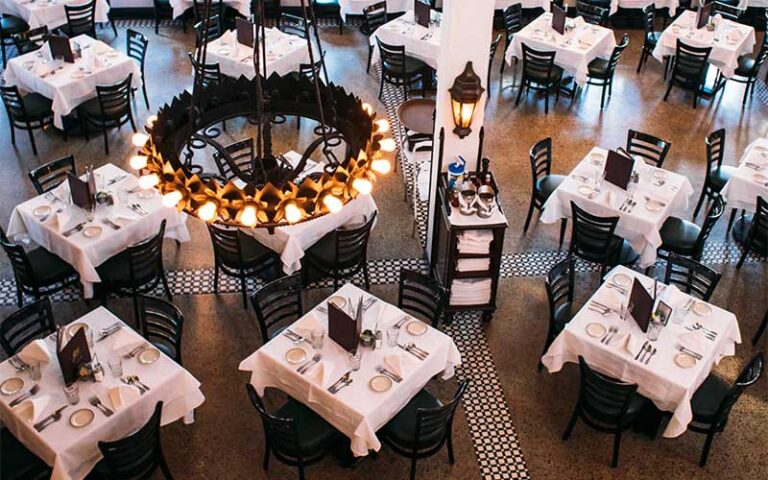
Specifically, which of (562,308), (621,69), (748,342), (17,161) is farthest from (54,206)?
(621,69)

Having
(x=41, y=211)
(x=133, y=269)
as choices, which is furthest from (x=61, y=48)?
(x=133, y=269)

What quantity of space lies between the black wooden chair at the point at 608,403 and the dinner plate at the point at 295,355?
6.41 feet

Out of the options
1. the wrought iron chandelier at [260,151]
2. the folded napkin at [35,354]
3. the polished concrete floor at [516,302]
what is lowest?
the polished concrete floor at [516,302]

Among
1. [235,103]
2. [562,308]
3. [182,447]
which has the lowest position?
[182,447]

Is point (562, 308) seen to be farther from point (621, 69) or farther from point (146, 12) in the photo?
point (146, 12)

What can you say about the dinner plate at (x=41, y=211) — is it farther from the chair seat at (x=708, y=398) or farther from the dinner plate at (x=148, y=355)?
the chair seat at (x=708, y=398)

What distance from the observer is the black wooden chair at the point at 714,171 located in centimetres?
845

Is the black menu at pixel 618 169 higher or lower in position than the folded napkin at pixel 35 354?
higher

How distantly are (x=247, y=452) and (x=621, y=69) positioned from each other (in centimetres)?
798

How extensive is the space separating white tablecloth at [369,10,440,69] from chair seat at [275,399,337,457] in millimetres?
5738

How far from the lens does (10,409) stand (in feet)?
18.1

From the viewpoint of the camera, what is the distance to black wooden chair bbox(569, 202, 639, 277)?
7427 millimetres

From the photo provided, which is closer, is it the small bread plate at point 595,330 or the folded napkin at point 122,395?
the folded napkin at point 122,395

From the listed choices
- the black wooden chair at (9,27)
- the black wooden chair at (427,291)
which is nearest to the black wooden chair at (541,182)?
the black wooden chair at (427,291)
